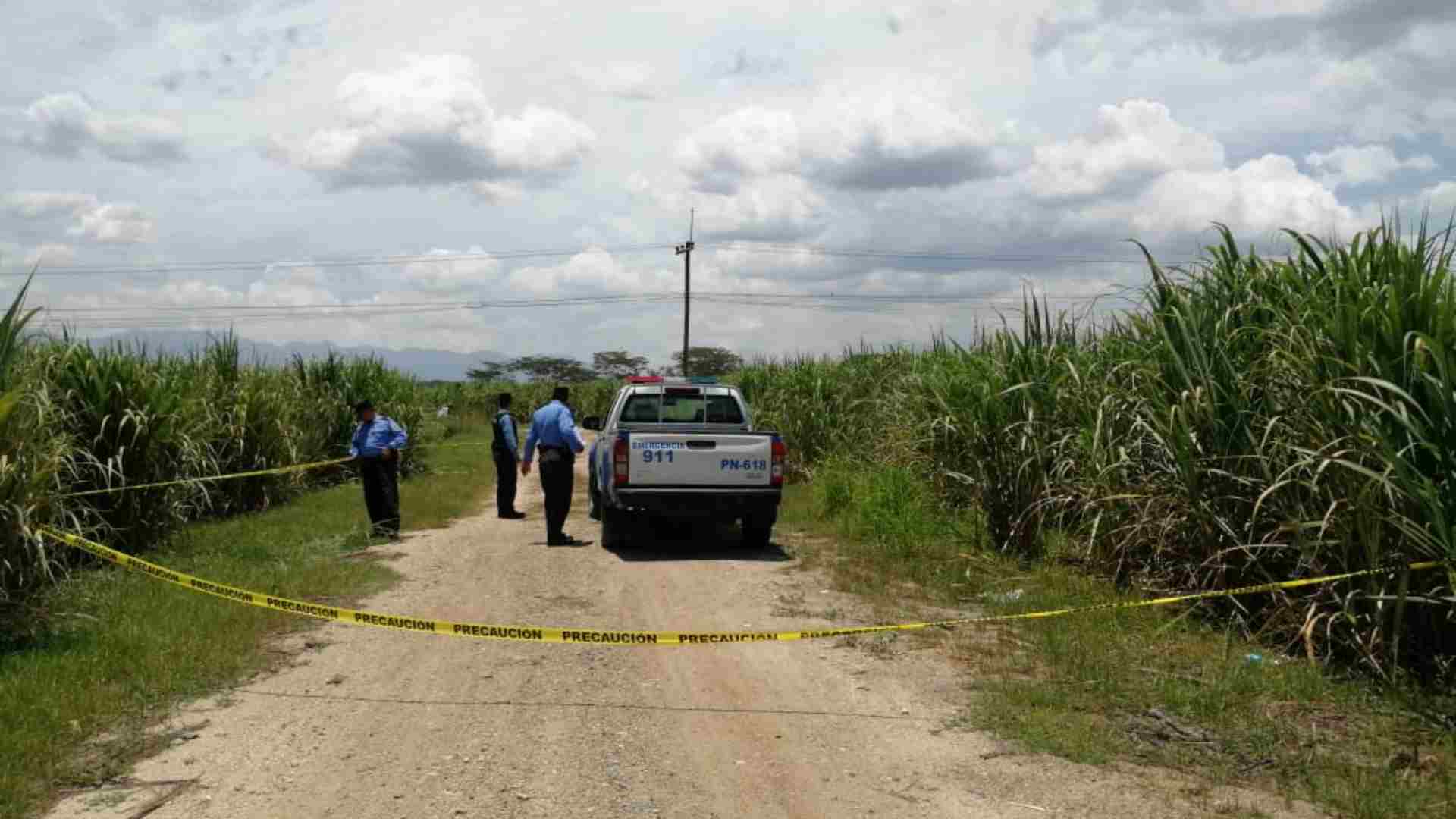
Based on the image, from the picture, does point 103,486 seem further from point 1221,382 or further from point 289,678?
point 1221,382

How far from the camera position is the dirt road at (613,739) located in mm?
4652

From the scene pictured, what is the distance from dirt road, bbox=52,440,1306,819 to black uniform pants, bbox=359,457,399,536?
5.02 meters

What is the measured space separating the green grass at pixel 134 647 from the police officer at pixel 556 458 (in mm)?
2197

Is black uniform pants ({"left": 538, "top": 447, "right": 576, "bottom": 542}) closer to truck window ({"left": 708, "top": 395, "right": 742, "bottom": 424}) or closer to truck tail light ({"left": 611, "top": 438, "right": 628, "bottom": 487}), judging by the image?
truck tail light ({"left": 611, "top": 438, "right": 628, "bottom": 487})

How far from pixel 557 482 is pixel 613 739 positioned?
738cm

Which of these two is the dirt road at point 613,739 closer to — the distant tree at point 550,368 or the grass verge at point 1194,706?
the grass verge at point 1194,706

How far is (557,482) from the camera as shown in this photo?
12.7 m

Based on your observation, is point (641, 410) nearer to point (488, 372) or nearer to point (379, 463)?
point (379, 463)

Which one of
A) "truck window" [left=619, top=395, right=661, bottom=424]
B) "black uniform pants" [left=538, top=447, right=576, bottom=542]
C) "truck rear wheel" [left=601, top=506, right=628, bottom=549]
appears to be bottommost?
"truck rear wheel" [left=601, top=506, right=628, bottom=549]

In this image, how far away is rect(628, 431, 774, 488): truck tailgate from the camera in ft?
39.1

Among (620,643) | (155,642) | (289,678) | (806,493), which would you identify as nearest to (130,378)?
(155,642)

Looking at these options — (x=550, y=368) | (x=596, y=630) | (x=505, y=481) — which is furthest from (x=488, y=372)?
(x=596, y=630)

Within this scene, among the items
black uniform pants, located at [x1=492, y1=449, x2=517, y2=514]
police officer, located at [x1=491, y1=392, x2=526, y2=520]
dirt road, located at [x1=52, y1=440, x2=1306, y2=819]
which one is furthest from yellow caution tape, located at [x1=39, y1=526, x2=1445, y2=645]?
black uniform pants, located at [x1=492, y1=449, x2=517, y2=514]

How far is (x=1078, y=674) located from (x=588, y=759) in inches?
121
